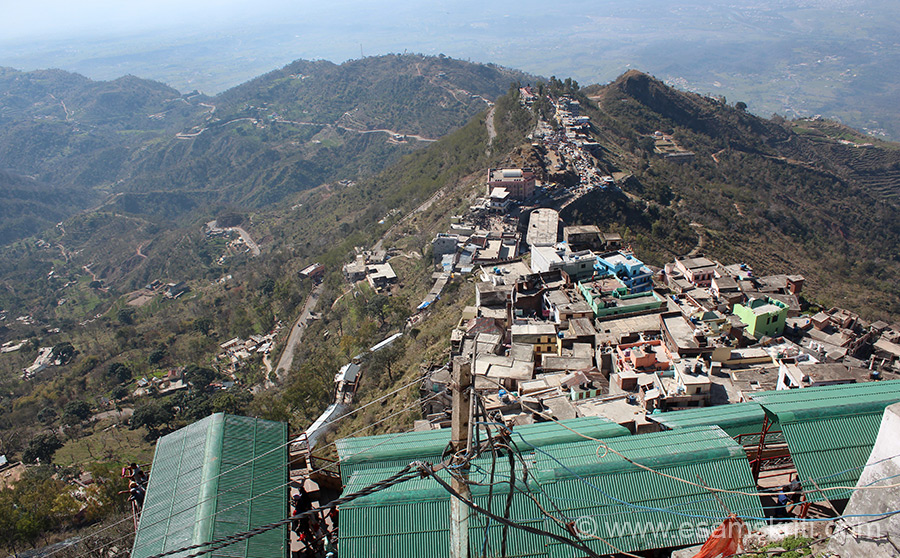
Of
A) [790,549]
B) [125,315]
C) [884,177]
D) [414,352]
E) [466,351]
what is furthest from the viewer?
[884,177]

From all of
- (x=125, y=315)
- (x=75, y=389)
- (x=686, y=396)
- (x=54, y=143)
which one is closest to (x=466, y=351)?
(x=686, y=396)

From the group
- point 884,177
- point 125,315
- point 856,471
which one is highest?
point 856,471

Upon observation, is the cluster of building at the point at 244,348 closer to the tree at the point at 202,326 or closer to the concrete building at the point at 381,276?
the tree at the point at 202,326

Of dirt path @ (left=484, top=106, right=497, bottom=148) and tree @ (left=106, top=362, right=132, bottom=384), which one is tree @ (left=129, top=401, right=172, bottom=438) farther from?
dirt path @ (left=484, top=106, right=497, bottom=148)

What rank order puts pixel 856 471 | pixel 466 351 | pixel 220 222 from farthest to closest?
pixel 220 222 < pixel 466 351 < pixel 856 471

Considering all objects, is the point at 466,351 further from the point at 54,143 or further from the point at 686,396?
the point at 54,143

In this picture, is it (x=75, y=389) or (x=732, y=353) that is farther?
(x=75, y=389)

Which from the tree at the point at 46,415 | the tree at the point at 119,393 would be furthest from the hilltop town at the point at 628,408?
the tree at the point at 46,415

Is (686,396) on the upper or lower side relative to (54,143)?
upper
